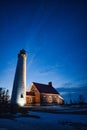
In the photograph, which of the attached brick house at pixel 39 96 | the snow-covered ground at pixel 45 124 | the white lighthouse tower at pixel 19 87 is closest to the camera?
the snow-covered ground at pixel 45 124

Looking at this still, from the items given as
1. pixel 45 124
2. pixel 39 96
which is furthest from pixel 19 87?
pixel 45 124

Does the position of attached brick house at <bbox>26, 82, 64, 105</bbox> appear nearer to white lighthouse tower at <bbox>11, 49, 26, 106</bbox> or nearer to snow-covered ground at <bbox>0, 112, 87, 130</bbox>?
white lighthouse tower at <bbox>11, 49, 26, 106</bbox>

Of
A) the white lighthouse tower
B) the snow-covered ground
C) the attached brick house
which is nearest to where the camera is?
the snow-covered ground

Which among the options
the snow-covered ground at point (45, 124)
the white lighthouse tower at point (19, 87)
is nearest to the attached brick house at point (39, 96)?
the white lighthouse tower at point (19, 87)

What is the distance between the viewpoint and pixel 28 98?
36156 millimetres

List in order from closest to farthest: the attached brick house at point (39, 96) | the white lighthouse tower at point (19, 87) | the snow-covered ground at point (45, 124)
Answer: the snow-covered ground at point (45, 124) → the white lighthouse tower at point (19, 87) → the attached brick house at point (39, 96)

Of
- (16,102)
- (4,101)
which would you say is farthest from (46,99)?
(4,101)

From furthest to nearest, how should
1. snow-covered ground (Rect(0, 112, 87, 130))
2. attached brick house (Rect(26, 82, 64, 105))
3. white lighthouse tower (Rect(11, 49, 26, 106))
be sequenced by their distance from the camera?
1. attached brick house (Rect(26, 82, 64, 105))
2. white lighthouse tower (Rect(11, 49, 26, 106))
3. snow-covered ground (Rect(0, 112, 87, 130))

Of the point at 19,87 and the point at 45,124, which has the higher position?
the point at 19,87

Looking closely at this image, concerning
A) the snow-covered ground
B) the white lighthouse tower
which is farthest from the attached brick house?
the snow-covered ground

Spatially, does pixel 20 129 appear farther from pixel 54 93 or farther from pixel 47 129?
pixel 54 93

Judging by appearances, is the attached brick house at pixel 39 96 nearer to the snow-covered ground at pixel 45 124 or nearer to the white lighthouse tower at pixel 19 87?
the white lighthouse tower at pixel 19 87

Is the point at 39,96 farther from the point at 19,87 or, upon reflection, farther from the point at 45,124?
the point at 45,124

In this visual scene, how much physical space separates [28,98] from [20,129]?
96.2ft
